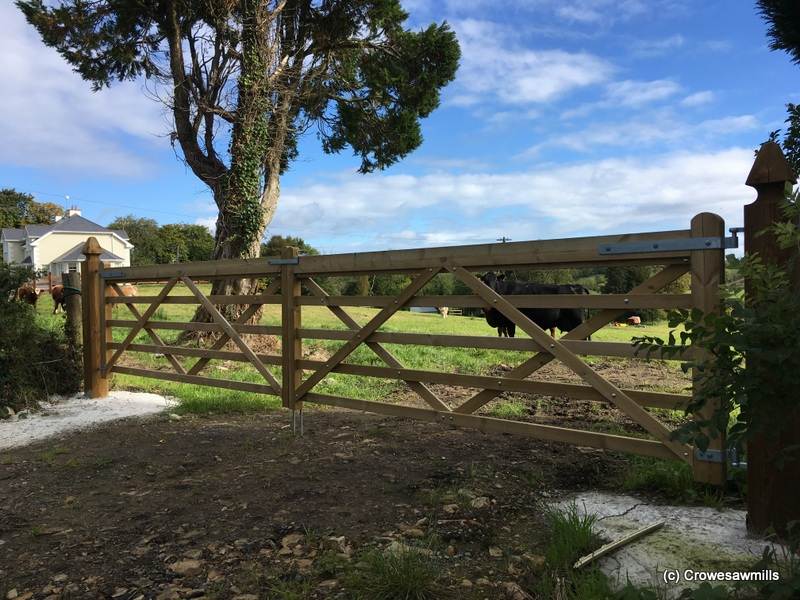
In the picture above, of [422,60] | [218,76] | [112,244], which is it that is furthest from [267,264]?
[112,244]

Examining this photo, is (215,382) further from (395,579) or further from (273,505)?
(395,579)

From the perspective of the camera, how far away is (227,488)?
386cm

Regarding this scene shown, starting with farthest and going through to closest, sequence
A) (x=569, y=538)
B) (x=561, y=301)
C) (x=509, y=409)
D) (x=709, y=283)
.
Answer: (x=509, y=409) < (x=561, y=301) < (x=709, y=283) < (x=569, y=538)

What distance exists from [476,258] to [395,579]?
2135mm

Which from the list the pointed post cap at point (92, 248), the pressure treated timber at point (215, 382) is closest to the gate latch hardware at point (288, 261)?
the pressure treated timber at point (215, 382)

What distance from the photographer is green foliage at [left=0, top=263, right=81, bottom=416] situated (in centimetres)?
648

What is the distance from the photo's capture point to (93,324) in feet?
23.1

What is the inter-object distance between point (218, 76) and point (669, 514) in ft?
40.2

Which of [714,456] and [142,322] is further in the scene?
[142,322]

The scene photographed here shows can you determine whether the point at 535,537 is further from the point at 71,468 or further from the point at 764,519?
the point at 71,468

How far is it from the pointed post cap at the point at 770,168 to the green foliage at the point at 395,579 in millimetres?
2477

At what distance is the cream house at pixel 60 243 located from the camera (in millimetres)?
53469

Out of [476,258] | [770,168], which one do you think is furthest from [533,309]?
[770,168]

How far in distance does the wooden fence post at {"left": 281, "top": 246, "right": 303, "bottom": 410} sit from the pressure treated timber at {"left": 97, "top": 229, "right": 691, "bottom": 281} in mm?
113
